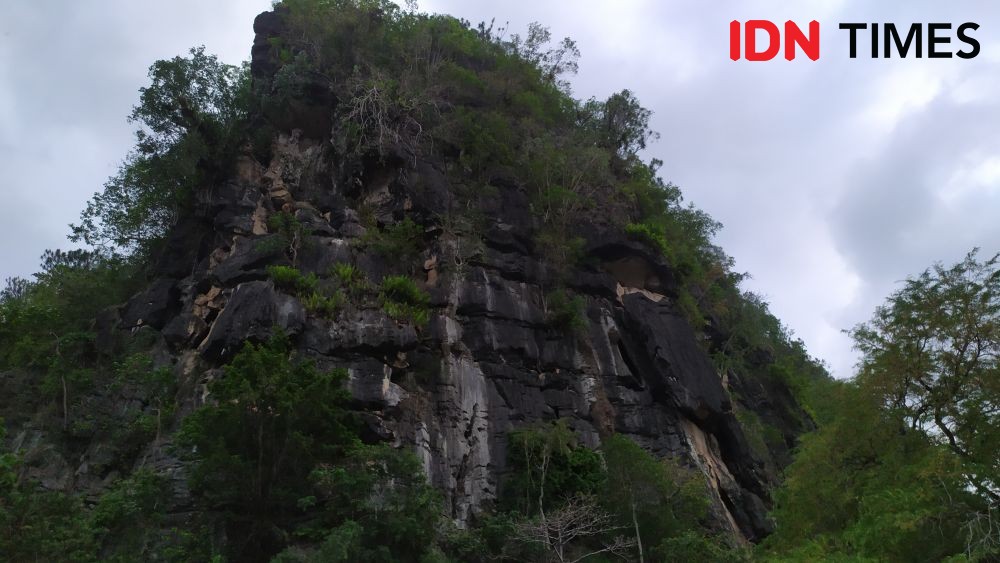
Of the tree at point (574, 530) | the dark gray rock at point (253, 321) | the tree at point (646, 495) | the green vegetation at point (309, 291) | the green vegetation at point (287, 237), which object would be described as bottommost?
the tree at point (574, 530)

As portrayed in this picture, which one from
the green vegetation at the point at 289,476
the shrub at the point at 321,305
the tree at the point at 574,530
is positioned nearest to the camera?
the green vegetation at the point at 289,476

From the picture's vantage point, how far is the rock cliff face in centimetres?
1750

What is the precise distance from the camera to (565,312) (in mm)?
21469

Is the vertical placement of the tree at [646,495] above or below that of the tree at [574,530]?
above

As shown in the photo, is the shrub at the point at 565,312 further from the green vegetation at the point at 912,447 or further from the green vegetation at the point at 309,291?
the green vegetation at the point at 912,447

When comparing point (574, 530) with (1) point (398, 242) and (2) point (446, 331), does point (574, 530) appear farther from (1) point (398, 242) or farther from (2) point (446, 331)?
(1) point (398, 242)

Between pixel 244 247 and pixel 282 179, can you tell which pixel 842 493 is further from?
pixel 282 179

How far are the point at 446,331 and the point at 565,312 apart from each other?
12.8ft

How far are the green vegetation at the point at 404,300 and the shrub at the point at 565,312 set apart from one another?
401cm

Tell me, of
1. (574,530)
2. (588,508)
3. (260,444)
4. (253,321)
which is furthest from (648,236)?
(260,444)

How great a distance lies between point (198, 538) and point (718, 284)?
2394cm

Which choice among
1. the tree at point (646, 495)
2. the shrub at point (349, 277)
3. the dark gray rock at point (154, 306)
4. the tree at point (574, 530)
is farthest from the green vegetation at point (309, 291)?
the tree at point (646, 495)

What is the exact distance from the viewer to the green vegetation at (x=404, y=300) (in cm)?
1883

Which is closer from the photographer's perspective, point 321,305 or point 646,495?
point 646,495
